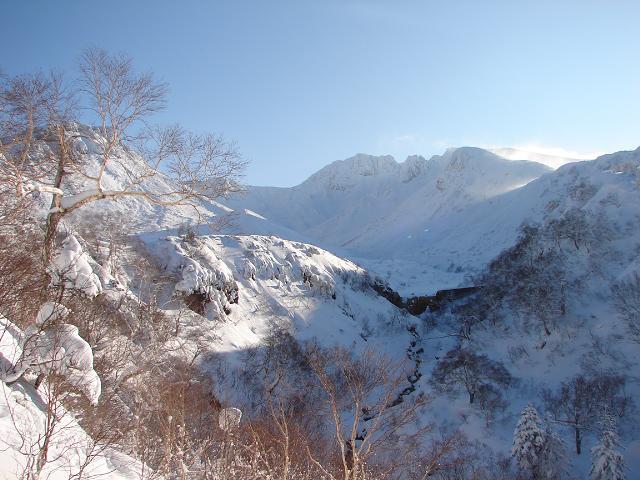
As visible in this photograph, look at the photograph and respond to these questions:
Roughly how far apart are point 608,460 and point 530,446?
3.68 metres

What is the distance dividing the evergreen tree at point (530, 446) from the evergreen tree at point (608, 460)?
8.92 ft

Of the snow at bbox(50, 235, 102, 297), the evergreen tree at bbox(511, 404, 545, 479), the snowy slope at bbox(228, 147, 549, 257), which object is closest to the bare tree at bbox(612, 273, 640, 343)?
the evergreen tree at bbox(511, 404, 545, 479)

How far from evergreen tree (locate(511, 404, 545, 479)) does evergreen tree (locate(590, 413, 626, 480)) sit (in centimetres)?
272

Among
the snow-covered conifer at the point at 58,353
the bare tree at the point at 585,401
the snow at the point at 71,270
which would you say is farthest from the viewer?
the bare tree at the point at 585,401

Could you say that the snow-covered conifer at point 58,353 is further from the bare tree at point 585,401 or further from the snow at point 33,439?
the bare tree at point 585,401

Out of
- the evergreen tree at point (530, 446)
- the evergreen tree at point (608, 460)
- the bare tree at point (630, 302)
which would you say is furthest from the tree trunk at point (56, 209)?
the bare tree at point (630, 302)

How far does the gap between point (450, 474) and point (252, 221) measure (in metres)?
68.8

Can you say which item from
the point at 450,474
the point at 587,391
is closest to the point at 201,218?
the point at 450,474

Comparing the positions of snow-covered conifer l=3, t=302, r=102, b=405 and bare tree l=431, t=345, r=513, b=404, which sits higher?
snow-covered conifer l=3, t=302, r=102, b=405

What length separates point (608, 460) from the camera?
66.8 ft

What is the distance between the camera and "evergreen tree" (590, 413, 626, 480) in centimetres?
2003

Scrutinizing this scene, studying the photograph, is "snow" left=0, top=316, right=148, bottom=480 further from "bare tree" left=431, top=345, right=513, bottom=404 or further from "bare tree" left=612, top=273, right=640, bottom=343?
"bare tree" left=612, top=273, right=640, bottom=343

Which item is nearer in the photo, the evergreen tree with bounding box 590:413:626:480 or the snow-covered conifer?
the snow-covered conifer

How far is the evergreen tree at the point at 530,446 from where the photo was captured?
70.1 feet
